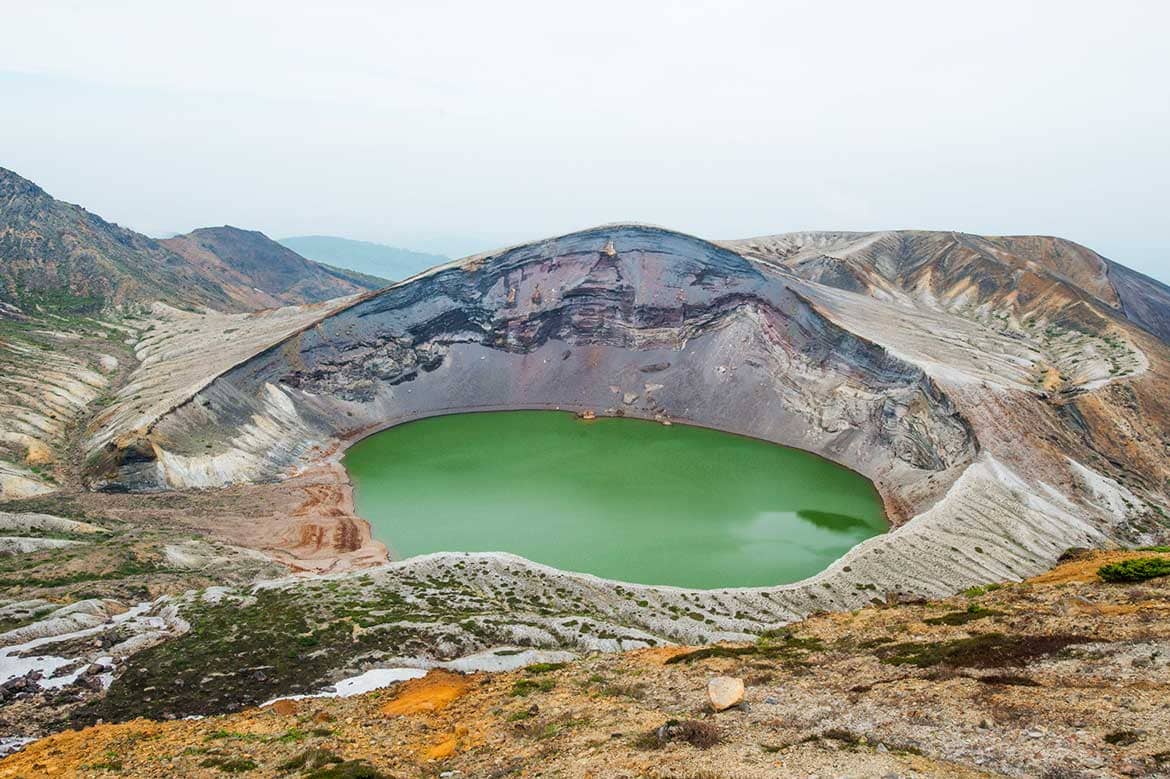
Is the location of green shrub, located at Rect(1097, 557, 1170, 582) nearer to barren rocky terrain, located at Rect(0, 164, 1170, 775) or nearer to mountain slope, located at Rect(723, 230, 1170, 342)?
barren rocky terrain, located at Rect(0, 164, 1170, 775)

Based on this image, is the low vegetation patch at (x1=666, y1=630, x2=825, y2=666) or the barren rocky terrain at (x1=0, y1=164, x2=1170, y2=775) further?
the low vegetation patch at (x1=666, y1=630, x2=825, y2=666)

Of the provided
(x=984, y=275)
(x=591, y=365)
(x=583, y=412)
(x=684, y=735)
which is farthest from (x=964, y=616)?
(x=984, y=275)

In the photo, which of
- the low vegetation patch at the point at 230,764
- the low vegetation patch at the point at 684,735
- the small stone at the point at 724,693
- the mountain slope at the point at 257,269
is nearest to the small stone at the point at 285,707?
the low vegetation patch at the point at 230,764

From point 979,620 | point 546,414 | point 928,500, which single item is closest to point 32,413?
point 546,414

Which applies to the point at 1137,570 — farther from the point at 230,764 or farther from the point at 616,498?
the point at 616,498

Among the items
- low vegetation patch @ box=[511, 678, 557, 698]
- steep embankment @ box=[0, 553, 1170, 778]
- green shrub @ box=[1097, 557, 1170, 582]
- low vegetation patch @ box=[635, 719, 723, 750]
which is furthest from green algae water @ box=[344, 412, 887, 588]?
low vegetation patch @ box=[635, 719, 723, 750]

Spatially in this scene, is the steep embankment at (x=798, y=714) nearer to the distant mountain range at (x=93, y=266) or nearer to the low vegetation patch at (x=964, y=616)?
the low vegetation patch at (x=964, y=616)
